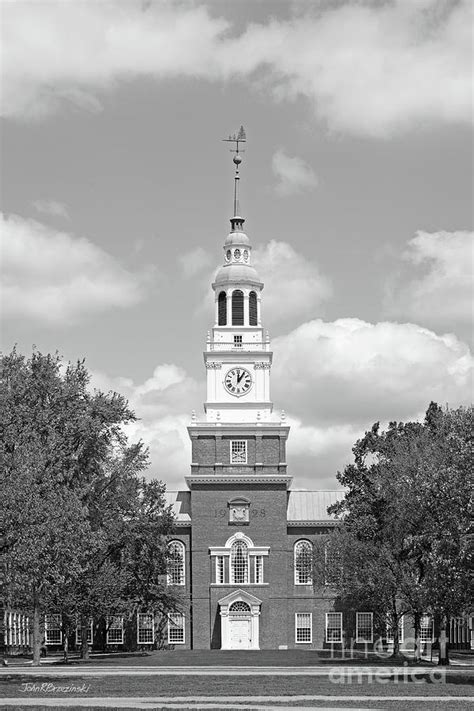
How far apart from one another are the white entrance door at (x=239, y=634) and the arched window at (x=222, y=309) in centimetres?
2103

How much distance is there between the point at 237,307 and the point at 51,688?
162 feet

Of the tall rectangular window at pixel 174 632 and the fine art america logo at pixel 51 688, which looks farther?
the tall rectangular window at pixel 174 632

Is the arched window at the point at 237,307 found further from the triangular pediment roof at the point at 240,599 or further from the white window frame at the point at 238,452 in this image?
the triangular pediment roof at the point at 240,599

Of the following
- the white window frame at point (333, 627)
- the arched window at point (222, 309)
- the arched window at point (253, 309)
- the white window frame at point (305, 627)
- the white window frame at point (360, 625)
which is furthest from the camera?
the arched window at point (253, 309)

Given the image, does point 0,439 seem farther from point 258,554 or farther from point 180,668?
point 258,554

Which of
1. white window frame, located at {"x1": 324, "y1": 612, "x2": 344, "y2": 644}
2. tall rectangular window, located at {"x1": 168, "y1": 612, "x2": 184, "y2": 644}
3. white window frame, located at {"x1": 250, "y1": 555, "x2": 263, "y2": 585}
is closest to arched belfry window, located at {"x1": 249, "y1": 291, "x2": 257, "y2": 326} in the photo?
white window frame, located at {"x1": 250, "y1": 555, "x2": 263, "y2": 585}

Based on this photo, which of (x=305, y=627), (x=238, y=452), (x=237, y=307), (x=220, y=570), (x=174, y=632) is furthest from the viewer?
(x=237, y=307)

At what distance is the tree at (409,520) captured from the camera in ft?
123

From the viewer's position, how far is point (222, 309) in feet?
258

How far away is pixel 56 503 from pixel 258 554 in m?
39.8


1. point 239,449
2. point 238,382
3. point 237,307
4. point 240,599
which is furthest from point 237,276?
point 240,599

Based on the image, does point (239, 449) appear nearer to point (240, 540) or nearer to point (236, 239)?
point (240, 540)

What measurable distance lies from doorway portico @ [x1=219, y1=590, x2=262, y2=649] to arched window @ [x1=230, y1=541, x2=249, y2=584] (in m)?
1.20

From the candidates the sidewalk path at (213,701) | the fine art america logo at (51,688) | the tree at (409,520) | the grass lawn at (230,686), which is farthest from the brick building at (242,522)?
the sidewalk path at (213,701)
